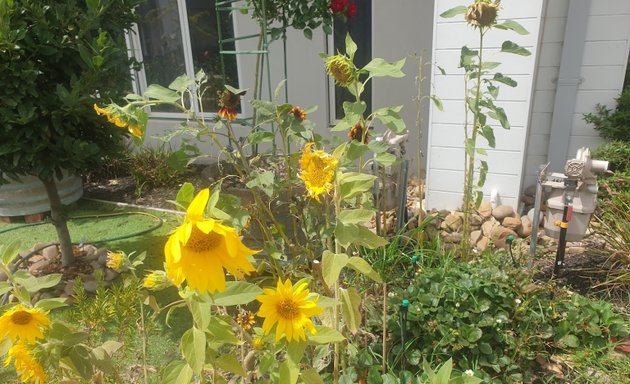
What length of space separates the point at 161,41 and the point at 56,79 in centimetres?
314

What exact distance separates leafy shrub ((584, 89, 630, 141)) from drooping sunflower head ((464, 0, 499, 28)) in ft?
5.84

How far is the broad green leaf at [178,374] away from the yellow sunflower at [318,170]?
0.47m

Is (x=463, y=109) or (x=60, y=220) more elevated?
(x=463, y=109)

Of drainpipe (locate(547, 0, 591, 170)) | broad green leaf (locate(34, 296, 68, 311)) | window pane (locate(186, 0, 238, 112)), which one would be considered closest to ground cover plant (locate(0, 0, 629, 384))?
broad green leaf (locate(34, 296, 68, 311))

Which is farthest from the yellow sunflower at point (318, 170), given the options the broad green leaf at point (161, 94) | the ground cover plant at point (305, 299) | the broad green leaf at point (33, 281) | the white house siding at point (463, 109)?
the white house siding at point (463, 109)

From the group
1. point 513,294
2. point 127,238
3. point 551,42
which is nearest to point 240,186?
point 127,238

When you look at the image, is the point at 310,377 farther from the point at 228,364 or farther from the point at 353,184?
the point at 353,184

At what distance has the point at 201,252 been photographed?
0.81m

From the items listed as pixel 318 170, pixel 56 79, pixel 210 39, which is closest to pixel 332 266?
pixel 318 170

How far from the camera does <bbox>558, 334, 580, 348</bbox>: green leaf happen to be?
1.83m

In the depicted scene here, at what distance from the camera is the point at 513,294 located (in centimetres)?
193

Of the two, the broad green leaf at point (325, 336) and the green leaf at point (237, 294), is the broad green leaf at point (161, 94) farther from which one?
the broad green leaf at point (325, 336)

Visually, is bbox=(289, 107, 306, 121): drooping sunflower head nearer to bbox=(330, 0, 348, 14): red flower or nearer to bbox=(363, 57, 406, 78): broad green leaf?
bbox=(363, 57, 406, 78): broad green leaf

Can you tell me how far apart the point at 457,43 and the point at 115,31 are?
1945 millimetres
